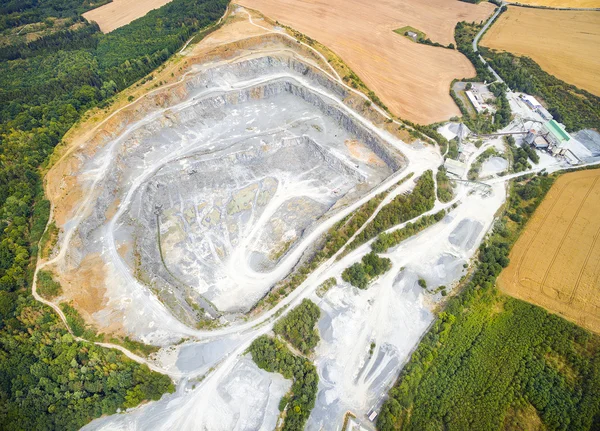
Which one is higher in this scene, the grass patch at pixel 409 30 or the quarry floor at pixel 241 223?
the grass patch at pixel 409 30

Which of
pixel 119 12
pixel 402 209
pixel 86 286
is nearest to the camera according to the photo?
pixel 86 286

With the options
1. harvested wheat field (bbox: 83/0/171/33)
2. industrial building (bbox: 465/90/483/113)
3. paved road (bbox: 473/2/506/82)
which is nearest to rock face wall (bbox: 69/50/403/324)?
industrial building (bbox: 465/90/483/113)

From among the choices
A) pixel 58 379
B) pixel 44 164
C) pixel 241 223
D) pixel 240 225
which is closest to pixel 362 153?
pixel 241 223

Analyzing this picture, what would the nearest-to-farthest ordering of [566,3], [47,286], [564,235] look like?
A: 1. [47,286]
2. [564,235]
3. [566,3]

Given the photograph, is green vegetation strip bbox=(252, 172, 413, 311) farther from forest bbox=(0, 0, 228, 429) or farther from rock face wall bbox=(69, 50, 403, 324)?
forest bbox=(0, 0, 228, 429)

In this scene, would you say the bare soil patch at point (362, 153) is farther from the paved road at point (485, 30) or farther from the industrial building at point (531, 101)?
the paved road at point (485, 30)

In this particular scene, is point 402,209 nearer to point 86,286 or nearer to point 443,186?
point 443,186

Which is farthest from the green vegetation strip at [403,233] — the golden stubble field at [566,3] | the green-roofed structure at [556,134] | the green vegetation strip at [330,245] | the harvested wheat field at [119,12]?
the golden stubble field at [566,3]
